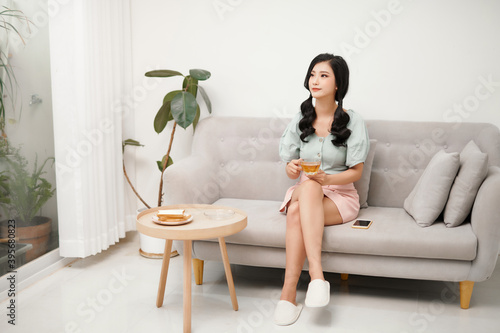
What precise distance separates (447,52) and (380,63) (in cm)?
43

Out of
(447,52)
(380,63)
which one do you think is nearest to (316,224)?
(380,63)

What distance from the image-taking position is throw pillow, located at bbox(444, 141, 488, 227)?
240cm

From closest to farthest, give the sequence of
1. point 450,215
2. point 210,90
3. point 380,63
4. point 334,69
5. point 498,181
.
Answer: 1. point 498,181
2. point 450,215
3. point 334,69
4. point 380,63
5. point 210,90

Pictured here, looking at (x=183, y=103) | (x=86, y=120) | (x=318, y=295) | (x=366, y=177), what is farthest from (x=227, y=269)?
(x=86, y=120)

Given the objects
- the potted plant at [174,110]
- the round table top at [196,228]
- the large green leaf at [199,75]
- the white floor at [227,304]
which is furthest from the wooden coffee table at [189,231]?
the large green leaf at [199,75]

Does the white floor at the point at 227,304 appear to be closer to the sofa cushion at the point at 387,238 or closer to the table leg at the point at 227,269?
the table leg at the point at 227,269

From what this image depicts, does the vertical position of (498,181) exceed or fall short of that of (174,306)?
it exceeds it

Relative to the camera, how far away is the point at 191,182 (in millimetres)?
2773

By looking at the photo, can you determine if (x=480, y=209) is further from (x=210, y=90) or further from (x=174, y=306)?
(x=210, y=90)

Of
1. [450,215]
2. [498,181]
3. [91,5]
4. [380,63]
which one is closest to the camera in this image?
[498,181]

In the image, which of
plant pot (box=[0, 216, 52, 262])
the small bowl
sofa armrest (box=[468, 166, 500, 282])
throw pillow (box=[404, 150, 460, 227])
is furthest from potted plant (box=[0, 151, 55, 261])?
sofa armrest (box=[468, 166, 500, 282])

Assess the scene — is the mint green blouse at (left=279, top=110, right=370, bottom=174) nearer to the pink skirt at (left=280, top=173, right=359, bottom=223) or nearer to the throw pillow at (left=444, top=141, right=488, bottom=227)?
the pink skirt at (left=280, top=173, right=359, bottom=223)

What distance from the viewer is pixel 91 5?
3.02 meters

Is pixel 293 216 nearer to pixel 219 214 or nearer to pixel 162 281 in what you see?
pixel 219 214
